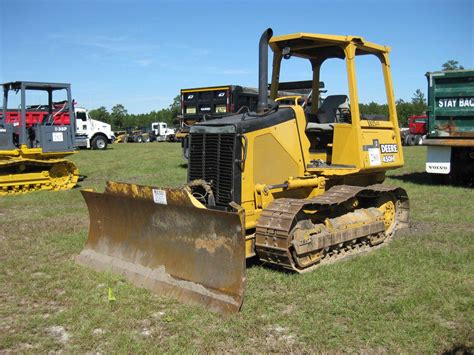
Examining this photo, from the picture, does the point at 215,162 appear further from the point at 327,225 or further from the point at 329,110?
the point at 329,110

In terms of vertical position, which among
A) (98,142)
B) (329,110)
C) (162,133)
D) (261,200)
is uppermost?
(329,110)

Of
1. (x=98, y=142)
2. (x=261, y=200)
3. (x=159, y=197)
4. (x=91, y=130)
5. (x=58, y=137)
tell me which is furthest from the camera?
(x=98, y=142)

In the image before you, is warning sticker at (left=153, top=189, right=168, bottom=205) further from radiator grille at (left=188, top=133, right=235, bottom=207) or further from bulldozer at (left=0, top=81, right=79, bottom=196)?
bulldozer at (left=0, top=81, right=79, bottom=196)

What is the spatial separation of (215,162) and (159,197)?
0.81 metres

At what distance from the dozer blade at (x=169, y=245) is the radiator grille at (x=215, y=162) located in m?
0.62

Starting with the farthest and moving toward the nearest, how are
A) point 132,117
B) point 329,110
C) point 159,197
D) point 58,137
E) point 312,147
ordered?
1. point 132,117
2. point 58,137
3. point 329,110
4. point 312,147
5. point 159,197

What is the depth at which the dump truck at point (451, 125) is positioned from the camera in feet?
39.7

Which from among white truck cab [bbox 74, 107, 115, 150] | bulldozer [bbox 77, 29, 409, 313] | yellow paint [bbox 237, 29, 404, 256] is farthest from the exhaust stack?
white truck cab [bbox 74, 107, 115, 150]

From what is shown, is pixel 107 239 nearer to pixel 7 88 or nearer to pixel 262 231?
pixel 262 231

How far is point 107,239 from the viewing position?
20.9ft

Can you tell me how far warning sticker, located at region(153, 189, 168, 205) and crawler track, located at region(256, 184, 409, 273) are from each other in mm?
1050

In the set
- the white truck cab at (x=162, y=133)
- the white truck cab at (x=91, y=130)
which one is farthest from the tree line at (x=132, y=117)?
the white truck cab at (x=91, y=130)

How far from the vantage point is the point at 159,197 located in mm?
5523

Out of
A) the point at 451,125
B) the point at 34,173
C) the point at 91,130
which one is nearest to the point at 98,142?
the point at 91,130
